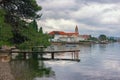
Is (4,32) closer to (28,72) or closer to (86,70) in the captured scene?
(28,72)

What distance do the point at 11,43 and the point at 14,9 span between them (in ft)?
12.9

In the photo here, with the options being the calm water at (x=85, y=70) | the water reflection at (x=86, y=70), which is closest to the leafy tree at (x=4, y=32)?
the calm water at (x=85, y=70)

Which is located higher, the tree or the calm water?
the tree

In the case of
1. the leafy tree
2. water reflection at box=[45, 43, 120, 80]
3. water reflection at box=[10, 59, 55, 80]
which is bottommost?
water reflection at box=[45, 43, 120, 80]

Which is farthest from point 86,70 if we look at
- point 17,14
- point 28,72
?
point 17,14

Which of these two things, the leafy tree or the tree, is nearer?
the leafy tree

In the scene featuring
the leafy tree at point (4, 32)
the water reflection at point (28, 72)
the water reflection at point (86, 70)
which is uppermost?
the leafy tree at point (4, 32)

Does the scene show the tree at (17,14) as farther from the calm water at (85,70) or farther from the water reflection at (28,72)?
the calm water at (85,70)

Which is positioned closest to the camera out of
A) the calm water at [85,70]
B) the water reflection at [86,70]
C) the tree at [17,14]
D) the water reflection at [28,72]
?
the water reflection at [28,72]

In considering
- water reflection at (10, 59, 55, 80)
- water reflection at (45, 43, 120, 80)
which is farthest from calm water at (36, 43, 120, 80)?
water reflection at (10, 59, 55, 80)

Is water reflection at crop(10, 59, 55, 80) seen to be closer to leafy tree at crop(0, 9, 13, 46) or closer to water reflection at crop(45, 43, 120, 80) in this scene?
water reflection at crop(45, 43, 120, 80)

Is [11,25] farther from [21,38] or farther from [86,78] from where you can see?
[86,78]

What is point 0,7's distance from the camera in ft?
120

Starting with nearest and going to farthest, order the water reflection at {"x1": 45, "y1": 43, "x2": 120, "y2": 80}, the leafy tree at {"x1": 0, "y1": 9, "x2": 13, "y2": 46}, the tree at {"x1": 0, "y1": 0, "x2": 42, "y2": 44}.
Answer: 1. the leafy tree at {"x1": 0, "y1": 9, "x2": 13, "y2": 46}
2. the tree at {"x1": 0, "y1": 0, "x2": 42, "y2": 44}
3. the water reflection at {"x1": 45, "y1": 43, "x2": 120, "y2": 80}
